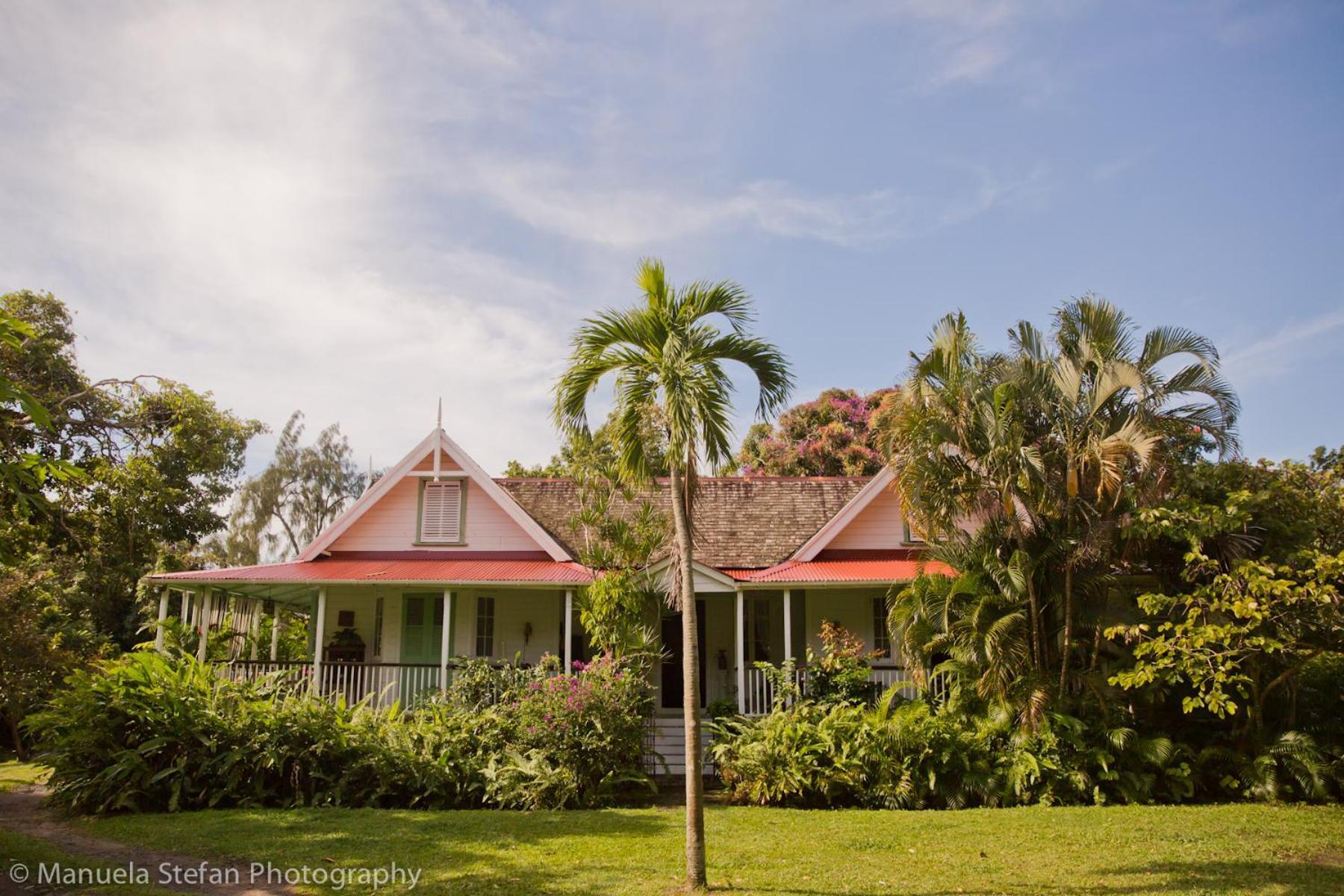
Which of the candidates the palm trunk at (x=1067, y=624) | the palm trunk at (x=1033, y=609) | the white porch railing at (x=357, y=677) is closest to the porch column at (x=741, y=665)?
the palm trunk at (x=1033, y=609)

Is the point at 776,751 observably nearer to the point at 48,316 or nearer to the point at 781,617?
the point at 781,617

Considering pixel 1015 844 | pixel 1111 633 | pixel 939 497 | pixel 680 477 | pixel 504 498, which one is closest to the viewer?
pixel 680 477

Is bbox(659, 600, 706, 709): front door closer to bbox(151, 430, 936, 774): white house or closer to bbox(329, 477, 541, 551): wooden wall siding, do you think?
bbox(151, 430, 936, 774): white house

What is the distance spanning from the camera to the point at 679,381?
349 inches

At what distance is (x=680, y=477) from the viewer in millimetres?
9266

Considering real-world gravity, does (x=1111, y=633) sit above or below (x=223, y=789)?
above

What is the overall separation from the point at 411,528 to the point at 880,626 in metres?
9.87

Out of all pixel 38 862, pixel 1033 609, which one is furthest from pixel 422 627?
pixel 1033 609

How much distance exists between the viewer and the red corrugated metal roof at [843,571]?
16.2 m

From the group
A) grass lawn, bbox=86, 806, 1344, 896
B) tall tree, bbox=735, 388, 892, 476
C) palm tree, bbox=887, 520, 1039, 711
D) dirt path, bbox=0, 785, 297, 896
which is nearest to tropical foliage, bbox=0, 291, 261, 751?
dirt path, bbox=0, 785, 297, 896

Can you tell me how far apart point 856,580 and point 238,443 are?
27778 mm

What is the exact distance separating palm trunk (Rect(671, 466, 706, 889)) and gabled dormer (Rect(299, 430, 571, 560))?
33.9ft

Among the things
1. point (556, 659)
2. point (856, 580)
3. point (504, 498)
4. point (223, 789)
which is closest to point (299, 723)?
point (223, 789)

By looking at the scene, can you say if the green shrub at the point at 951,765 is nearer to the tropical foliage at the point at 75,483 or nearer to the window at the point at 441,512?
the window at the point at 441,512
